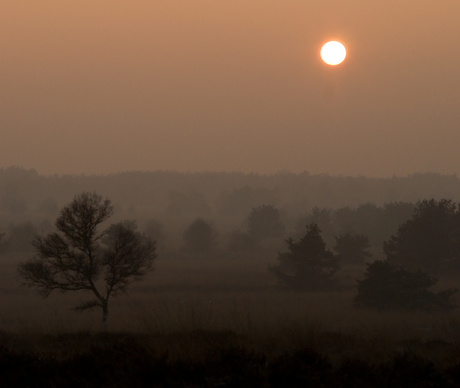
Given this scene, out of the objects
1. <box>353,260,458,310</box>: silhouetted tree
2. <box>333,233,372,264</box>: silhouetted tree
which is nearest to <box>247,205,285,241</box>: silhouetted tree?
<box>333,233,372,264</box>: silhouetted tree

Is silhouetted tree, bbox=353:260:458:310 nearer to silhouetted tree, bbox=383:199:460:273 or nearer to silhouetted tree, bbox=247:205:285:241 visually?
silhouetted tree, bbox=383:199:460:273

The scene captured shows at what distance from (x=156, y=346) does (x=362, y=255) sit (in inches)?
1835

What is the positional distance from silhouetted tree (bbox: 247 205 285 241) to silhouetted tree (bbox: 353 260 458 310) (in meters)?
49.9

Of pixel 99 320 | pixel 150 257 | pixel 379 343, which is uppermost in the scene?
pixel 150 257

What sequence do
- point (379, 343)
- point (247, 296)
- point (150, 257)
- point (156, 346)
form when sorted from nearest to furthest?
point (156, 346)
point (379, 343)
point (150, 257)
point (247, 296)

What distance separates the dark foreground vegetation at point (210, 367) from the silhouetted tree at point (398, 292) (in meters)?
21.4

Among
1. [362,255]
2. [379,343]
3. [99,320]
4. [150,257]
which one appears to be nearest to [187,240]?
[362,255]

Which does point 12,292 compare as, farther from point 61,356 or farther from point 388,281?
point 61,356

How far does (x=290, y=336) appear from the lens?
10875 mm

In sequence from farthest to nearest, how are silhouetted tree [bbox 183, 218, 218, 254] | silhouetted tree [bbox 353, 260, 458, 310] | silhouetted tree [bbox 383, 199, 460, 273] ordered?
silhouetted tree [bbox 183, 218, 218, 254] → silhouetted tree [bbox 383, 199, 460, 273] → silhouetted tree [bbox 353, 260, 458, 310]

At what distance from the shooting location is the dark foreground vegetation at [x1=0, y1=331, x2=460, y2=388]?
26.8ft

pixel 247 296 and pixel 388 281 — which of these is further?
pixel 247 296

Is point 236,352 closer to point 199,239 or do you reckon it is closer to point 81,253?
point 81,253

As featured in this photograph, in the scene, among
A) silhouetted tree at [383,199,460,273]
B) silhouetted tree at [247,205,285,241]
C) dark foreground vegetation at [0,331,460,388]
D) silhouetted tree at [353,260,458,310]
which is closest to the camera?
dark foreground vegetation at [0,331,460,388]
